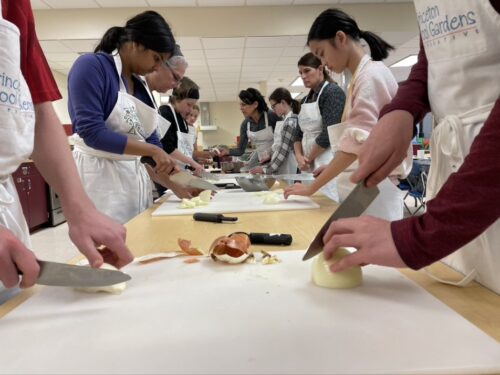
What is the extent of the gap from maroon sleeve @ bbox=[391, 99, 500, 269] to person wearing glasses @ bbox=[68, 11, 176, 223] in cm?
113

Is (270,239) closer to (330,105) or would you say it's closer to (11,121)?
(11,121)

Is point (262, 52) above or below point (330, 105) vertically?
above

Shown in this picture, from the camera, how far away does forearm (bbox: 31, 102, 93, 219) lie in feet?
2.35

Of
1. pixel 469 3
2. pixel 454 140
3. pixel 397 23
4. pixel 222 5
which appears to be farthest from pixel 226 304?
pixel 397 23

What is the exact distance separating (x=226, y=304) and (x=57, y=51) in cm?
595

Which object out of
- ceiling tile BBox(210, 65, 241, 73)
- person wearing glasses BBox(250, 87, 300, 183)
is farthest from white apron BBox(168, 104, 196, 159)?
ceiling tile BBox(210, 65, 241, 73)

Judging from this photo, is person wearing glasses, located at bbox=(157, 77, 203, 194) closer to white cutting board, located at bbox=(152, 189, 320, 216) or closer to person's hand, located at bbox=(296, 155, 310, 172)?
person's hand, located at bbox=(296, 155, 310, 172)

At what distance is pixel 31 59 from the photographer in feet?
2.62

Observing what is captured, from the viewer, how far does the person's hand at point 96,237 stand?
63cm

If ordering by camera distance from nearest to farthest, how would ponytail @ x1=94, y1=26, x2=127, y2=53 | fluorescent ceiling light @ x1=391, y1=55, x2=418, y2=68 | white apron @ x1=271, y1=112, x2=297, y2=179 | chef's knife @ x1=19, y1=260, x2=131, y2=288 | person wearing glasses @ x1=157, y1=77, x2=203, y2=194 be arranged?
chef's knife @ x1=19, y1=260, x2=131, y2=288 → ponytail @ x1=94, y1=26, x2=127, y2=53 → person wearing glasses @ x1=157, y1=77, x2=203, y2=194 → white apron @ x1=271, y1=112, x2=297, y2=179 → fluorescent ceiling light @ x1=391, y1=55, x2=418, y2=68

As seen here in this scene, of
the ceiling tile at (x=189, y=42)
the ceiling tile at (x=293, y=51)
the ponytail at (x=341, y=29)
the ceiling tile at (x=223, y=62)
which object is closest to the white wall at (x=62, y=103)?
the ceiling tile at (x=223, y=62)


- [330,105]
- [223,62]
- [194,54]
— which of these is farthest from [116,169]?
[223,62]

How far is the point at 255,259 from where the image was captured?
756mm

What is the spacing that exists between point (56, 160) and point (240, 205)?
775 millimetres
